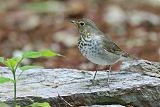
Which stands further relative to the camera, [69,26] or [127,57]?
[69,26]

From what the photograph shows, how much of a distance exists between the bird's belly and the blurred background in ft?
9.36

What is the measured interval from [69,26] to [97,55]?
646cm

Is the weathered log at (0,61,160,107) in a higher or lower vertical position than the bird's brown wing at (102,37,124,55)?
lower

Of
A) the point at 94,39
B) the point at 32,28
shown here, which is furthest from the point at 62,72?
the point at 32,28

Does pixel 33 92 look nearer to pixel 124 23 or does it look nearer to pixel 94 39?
pixel 94 39

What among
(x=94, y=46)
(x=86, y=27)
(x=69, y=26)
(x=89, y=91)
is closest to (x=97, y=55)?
(x=94, y=46)

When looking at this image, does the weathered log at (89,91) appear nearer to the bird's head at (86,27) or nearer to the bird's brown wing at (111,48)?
the bird's brown wing at (111,48)

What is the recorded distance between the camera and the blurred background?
12094mm

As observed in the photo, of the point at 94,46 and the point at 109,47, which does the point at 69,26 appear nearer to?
the point at 109,47

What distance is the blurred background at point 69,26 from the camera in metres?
12.1

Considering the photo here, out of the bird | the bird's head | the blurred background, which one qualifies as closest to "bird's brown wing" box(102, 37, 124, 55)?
the bird

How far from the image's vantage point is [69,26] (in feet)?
46.3

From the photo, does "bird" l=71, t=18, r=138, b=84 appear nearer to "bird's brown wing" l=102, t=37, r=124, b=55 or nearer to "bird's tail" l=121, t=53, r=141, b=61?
"bird's brown wing" l=102, t=37, r=124, b=55

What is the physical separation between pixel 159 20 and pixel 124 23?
73cm
